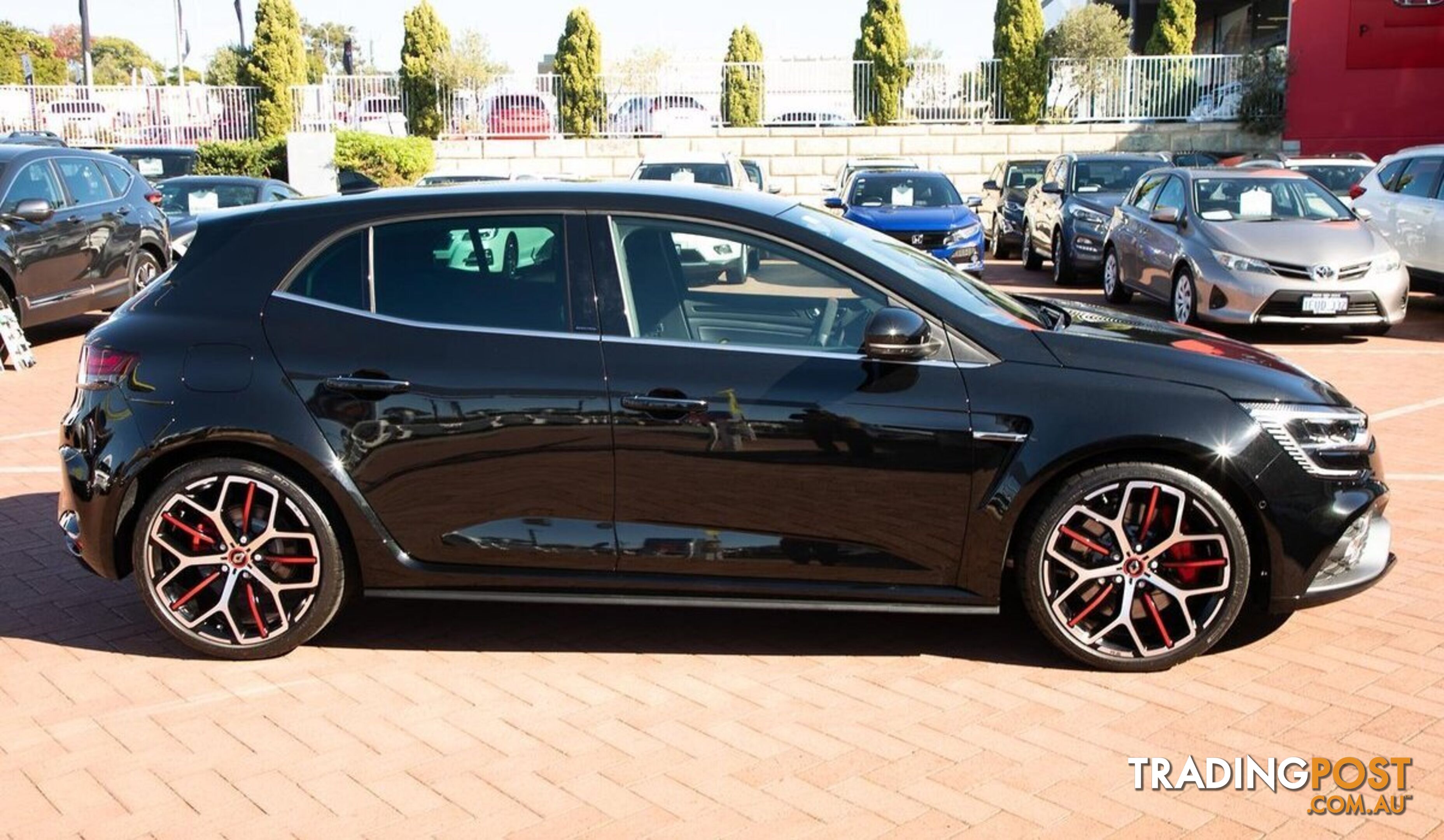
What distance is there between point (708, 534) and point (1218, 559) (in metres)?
1.68

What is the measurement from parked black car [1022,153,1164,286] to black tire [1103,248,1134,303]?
61 cm

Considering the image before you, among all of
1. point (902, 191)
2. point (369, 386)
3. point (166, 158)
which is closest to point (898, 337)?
point (369, 386)

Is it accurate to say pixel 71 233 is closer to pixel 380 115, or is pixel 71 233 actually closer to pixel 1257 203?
pixel 1257 203

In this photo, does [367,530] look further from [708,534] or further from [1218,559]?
[1218,559]

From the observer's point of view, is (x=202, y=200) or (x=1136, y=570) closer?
(x=1136, y=570)

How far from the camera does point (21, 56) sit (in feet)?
201

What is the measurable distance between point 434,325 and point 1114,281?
12.3 m

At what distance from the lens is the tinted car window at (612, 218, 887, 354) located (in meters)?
Result: 4.91

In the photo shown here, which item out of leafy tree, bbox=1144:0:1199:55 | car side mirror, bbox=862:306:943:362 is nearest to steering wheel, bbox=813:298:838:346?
car side mirror, bbox=862:306:943:362

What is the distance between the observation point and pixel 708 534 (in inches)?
191

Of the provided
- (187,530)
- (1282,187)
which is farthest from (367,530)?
(1282,187)

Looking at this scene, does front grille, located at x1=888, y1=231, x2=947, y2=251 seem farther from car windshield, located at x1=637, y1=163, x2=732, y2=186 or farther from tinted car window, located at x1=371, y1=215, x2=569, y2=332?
tinted car window, located at x1=371, y1=215, x2=569, y2=332

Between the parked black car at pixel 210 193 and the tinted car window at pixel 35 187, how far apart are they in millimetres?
3395

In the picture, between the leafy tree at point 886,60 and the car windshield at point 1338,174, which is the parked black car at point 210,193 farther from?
the leafy tree at point 886,60
